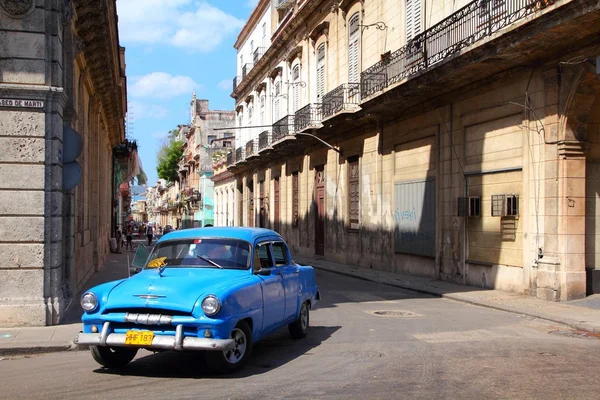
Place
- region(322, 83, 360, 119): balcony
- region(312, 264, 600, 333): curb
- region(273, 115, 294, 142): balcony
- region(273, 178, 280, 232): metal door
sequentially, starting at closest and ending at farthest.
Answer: region(312, 264, 600, 333): curb, region(322, 83, 360, 119): balcony, region(273, 115, 294, 142): balcony, region(273, 178, 280, 232): metal door

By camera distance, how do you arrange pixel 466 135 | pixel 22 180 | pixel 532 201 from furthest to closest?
pixel 466 135 → pixel 532 201 → pixel 22 180

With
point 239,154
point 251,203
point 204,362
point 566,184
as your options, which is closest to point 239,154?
point 239,154

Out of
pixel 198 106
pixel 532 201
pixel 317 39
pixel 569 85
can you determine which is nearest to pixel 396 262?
pixel 532 201

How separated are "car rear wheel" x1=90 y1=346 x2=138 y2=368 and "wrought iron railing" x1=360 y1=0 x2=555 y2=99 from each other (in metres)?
10.7

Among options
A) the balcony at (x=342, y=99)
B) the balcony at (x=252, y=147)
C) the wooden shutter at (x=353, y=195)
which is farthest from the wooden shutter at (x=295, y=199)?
the balcony at (x=342, y=99)

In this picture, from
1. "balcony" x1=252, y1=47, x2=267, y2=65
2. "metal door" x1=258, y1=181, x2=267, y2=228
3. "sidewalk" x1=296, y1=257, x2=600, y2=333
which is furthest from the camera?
"metal door" x1=258, y1=181, x2=267, y2=228

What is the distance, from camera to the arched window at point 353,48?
2706 centimetres

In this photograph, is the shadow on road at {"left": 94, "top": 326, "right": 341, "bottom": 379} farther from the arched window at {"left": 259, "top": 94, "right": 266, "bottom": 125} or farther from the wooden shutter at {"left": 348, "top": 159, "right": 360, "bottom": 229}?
the arched window at {"left": 259, "top": 94, "right": 266, "bottom": 125}

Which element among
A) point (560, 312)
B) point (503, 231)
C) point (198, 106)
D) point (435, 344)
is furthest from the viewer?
point (198, 106)

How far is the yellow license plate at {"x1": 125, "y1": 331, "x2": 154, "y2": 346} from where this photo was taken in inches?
273

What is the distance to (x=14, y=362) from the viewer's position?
846 centimetres

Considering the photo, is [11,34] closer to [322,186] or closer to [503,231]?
[503,231]

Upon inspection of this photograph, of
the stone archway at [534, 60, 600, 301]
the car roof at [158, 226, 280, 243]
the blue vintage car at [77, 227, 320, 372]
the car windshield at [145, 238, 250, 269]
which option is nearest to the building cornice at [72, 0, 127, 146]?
the car roof at [158, 226, 280, 243]

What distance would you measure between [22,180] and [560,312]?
33.6 ft
